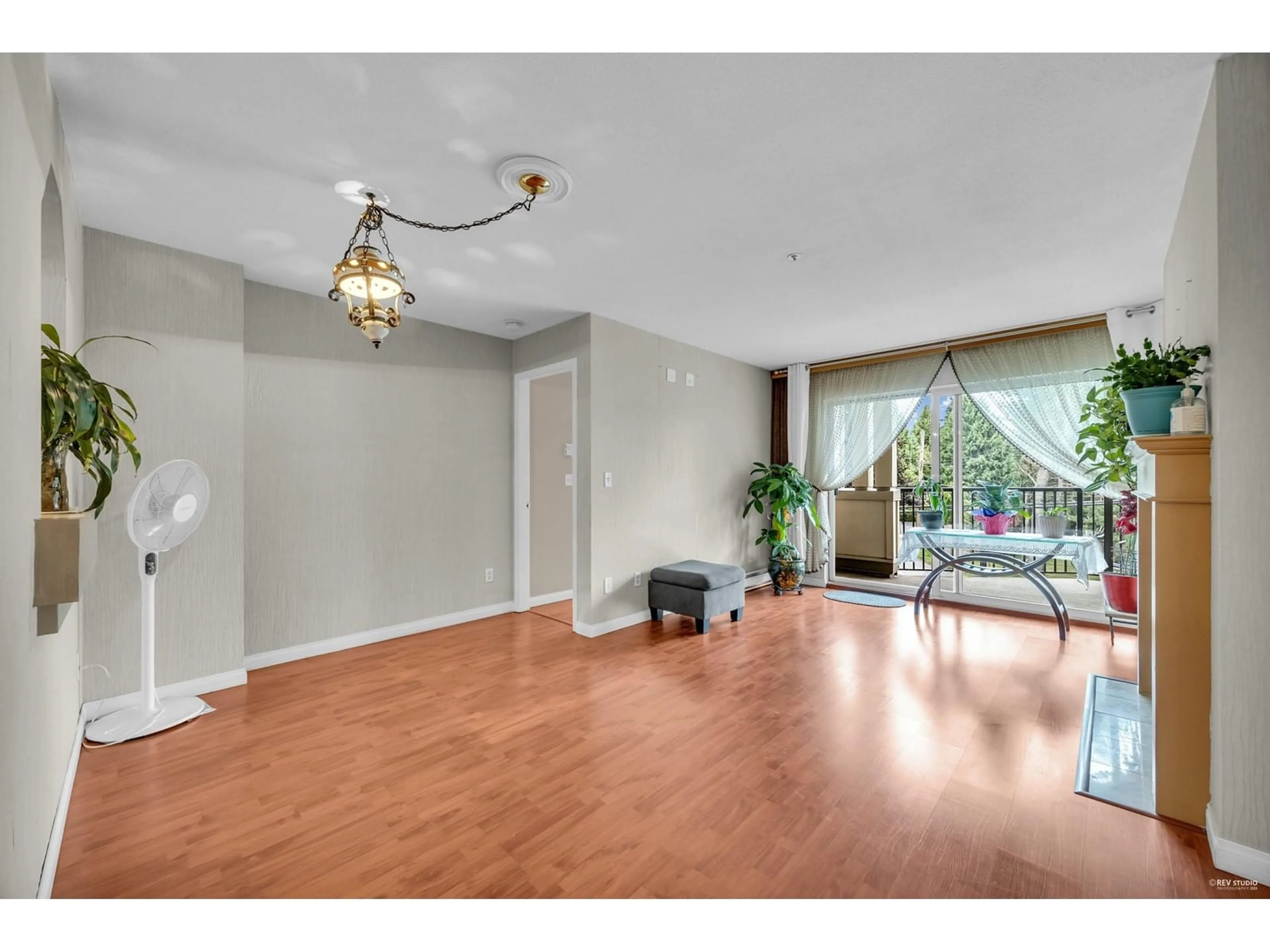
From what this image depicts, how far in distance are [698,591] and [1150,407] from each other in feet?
9.33

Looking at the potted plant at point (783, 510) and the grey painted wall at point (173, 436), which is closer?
the grey painted wall at point (173, 436)

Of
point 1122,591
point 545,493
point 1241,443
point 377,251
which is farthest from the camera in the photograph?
point 545,493

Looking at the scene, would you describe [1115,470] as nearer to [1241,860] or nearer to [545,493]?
[1241,860]

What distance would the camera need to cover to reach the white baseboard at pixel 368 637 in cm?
345

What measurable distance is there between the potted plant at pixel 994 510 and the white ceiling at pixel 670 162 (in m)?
1.63

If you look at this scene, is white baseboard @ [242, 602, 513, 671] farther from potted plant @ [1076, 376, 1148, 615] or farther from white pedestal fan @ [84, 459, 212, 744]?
potted plant @ [1076, 376, 1148, 615]

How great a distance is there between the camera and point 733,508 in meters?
5.66

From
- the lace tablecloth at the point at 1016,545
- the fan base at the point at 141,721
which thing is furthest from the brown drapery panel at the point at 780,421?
the fan base at the point at 141,721

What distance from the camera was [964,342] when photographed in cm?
481

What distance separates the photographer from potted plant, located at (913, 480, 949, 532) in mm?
4723

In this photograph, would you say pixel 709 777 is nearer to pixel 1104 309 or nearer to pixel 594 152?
pixel 594 152

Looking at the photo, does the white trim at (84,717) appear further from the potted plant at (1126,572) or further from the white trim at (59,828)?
the potted plant at (1126,572)

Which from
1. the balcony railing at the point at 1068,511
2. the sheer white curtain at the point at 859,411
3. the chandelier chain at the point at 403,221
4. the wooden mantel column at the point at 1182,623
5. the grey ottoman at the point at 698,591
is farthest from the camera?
the sheer white curtain at the point at 859,411

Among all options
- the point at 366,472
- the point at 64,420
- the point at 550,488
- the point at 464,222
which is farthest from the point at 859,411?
the point at 64,420
